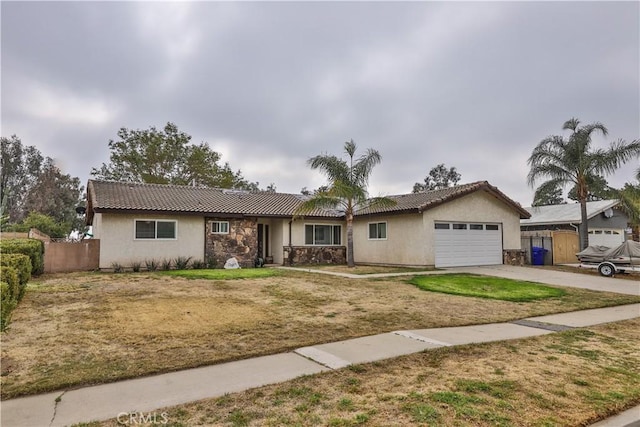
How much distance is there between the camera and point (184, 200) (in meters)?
19.6

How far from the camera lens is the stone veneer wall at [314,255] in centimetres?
2059

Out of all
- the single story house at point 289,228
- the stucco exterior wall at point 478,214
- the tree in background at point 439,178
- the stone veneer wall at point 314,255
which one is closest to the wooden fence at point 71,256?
the single story house at point 289,228

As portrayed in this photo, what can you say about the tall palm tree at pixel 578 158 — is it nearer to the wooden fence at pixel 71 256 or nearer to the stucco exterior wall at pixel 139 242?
the stucco exterior wall at pixel 139 242

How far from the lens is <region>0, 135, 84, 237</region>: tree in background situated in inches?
1570

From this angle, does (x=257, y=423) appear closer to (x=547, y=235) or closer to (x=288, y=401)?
(x=288, y=401)

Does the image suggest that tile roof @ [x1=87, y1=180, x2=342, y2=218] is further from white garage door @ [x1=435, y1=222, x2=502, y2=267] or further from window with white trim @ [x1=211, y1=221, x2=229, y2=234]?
white garage door @ [x1=435, y1=222, x2=502, y2=267]

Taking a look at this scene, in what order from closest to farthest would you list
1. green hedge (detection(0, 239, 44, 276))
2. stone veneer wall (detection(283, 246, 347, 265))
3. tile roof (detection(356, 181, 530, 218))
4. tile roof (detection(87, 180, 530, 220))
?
1. green hedge (detection(0, 239, 44, 276))
2. tile roof (detection(87, 180, 530, 220))
3. tile roof (detection(356, 181, 530, 218))
4. stone veneer wall (detection(283, 246, 347, 265))

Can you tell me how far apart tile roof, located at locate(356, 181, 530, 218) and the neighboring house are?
26.1ft

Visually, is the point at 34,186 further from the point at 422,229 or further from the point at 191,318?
the point at 191,318

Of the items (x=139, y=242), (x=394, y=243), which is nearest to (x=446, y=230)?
(x=394, y=243)

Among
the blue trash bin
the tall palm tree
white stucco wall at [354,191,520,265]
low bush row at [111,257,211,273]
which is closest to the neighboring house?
the blue trash bin

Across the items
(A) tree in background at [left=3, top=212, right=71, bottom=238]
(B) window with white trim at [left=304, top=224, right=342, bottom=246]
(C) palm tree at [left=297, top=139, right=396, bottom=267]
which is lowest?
(B) window with white trim at [left=304, top=224, right=342, bottom=246]

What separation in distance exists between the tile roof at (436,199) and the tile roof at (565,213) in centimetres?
743

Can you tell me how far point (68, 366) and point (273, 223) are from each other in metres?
17.2
